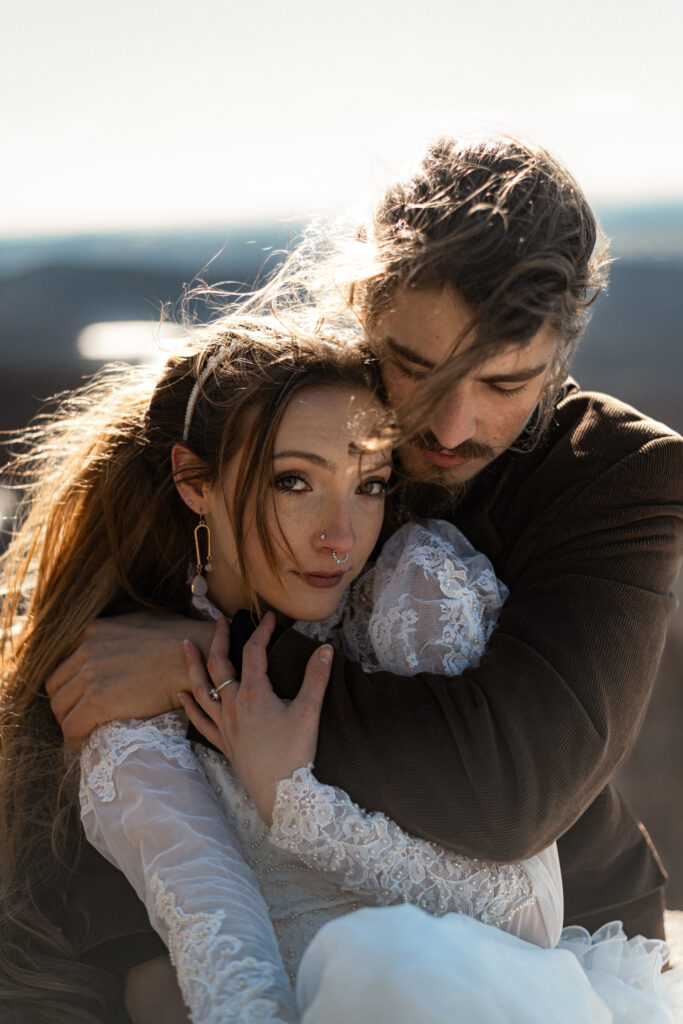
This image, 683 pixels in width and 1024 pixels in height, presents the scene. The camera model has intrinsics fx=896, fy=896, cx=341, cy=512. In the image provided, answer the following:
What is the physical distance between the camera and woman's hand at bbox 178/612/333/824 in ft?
4.96

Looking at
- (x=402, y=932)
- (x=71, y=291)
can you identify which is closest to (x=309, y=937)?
(x=402, y=932)

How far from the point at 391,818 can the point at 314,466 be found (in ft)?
2.10

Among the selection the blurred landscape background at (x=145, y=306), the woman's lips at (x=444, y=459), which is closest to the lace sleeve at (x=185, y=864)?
the woman's lips at (x=444, y=459)

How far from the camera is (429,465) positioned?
1.77 m

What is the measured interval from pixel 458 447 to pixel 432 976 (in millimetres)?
920

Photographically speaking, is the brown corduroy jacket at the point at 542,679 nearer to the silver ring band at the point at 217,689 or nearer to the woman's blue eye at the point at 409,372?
the silver ring band at the point at 217,689

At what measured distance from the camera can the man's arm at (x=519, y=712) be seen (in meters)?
1.47

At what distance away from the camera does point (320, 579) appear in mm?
1735

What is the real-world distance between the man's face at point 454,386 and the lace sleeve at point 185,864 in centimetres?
73

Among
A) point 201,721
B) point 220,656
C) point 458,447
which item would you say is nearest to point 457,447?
point 458,447

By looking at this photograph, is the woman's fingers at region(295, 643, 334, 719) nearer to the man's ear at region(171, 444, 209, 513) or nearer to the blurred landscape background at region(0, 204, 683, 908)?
the man's ear at region(171, 444, 209, 513)

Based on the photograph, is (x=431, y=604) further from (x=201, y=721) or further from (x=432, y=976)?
(x=432, y=976)

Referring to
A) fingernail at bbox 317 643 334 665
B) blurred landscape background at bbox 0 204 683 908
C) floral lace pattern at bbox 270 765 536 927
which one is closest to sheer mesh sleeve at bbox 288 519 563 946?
floral lace pattern at bbox 270 765 536 927

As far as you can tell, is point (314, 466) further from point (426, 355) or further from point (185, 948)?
point (185, 948)
